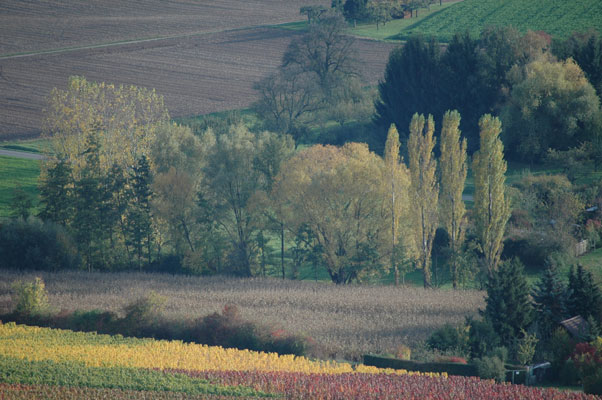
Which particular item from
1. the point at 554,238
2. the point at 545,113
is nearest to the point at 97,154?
the point at 554,238

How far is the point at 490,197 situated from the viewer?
48.9 meters

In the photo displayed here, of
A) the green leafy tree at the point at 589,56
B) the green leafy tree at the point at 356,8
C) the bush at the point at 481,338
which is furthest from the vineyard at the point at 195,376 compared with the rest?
the green leafy tree at the point at 356,8

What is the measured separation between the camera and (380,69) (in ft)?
331

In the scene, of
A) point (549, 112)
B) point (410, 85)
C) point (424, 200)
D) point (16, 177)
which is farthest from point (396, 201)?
point (16, 177)

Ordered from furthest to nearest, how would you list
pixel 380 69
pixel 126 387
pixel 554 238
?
pixel 380 69
pixel 554 238
pixel 126 387

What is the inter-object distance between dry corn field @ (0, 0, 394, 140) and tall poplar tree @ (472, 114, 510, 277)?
45.4 m

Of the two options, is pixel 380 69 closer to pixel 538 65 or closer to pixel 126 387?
pixel 538 65

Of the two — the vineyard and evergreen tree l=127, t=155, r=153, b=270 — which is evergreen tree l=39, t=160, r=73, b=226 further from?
the vineyard

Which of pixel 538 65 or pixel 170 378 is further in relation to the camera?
pixel 538 65

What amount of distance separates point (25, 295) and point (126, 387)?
1503 centimetres

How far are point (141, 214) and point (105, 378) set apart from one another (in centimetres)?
2974

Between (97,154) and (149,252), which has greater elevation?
(97,154)

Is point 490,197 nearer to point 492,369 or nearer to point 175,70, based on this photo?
point 492,369

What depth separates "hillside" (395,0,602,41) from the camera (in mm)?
96250
